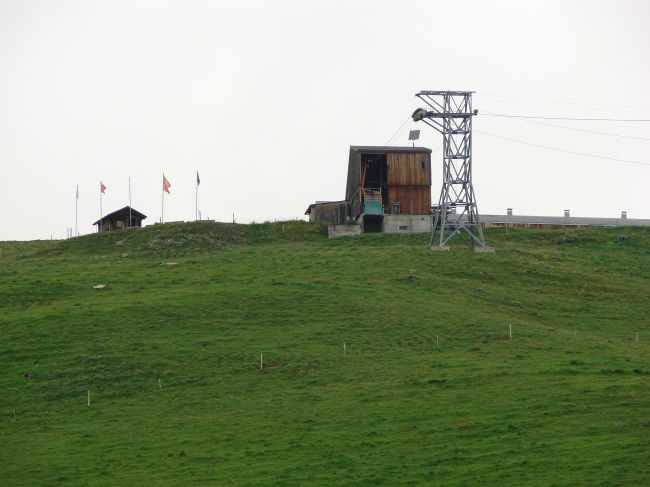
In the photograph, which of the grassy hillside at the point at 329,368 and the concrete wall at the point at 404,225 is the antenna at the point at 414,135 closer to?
the concrete wall at the point at 404,225

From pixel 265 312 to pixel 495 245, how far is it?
28.6 metres

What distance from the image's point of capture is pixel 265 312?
66.3 meters

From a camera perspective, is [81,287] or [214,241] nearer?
[81,287]

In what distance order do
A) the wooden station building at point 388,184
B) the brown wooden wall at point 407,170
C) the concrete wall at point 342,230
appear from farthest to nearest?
the brown wooden wall at point 407,170
the wooden station building at point 388,184
the concrete wall at point 342,230

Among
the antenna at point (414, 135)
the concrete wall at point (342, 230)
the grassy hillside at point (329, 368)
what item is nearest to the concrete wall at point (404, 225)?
the concrete wall at point (342, 230)

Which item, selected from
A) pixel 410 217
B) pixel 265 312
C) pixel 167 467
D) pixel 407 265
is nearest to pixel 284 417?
pixel 167 467

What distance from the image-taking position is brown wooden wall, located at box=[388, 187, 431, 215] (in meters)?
99.1

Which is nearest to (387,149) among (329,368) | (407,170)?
(407,170)

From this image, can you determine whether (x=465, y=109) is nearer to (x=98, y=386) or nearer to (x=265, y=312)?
(x=265, y=312)

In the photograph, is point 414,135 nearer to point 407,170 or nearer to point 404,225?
point 407,170

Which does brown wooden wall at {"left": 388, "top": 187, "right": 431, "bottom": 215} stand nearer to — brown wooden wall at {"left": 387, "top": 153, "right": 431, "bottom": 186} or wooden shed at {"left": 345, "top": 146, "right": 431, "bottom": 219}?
wooden shed at {"left": 345, "top": 146, "right": 431, "bottom": 219}

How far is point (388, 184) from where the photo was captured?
9925 centimetres

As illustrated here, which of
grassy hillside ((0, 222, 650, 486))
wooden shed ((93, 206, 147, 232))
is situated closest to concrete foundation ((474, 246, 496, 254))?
grassy hillside ((0, 222, 650, 486))

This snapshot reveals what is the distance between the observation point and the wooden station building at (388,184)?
324 feet
